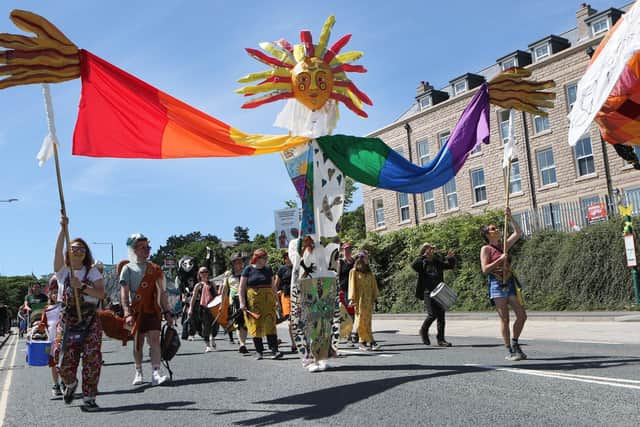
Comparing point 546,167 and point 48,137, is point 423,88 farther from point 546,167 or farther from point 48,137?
point 48,137

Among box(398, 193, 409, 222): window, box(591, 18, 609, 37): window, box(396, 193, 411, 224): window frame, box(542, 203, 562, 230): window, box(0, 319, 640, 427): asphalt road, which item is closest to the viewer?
box(0, 319, 640, 427): asphalt road

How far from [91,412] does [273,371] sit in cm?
288

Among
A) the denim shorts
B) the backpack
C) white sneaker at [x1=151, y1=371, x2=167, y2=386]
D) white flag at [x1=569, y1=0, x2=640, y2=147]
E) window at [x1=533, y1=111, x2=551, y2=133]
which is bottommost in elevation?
white sneaker at [x1=151, y1=371, x2=167, y2=386]

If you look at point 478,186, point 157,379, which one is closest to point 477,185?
point 478,186

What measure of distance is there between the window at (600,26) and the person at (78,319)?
3067 cm

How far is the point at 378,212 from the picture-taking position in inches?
1713

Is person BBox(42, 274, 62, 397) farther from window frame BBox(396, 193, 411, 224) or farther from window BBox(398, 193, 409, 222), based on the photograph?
window BBox(398, 193, 409, 222)

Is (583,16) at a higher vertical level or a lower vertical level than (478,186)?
higher

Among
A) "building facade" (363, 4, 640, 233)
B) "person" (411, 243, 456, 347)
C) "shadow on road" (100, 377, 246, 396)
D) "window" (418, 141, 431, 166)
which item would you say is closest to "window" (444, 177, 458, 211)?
"building facade" (363, 4, 640, 233)

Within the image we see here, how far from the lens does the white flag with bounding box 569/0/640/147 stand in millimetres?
5020

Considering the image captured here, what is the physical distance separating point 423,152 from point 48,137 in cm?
3426

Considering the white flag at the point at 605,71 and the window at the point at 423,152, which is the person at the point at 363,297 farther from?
the window at the point at 423,152

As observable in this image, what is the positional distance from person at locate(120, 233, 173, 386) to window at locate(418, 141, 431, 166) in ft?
106

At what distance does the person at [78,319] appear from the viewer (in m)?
6.48
